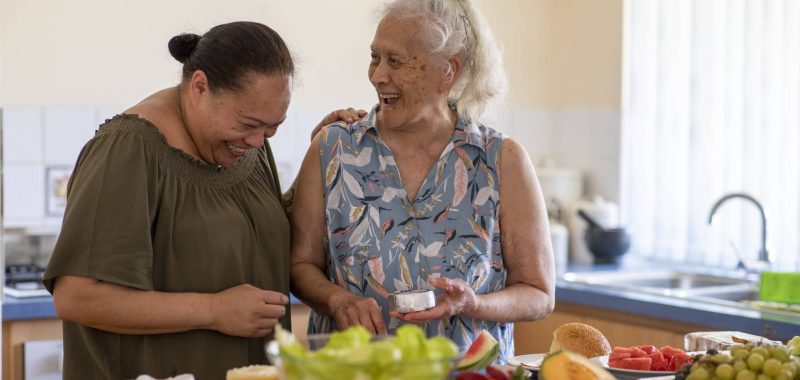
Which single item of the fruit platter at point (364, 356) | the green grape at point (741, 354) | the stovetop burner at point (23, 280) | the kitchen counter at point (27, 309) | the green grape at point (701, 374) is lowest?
the kitchen counter at point (27, 309)

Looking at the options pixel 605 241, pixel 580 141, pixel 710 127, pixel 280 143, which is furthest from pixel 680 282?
pixel 280 143

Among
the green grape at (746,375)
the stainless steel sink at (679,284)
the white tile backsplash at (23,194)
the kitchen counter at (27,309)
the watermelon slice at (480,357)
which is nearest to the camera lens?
the green grape at (746,375)

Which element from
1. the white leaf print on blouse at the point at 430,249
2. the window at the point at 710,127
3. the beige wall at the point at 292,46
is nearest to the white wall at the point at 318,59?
the beige wall at the point at 292,46

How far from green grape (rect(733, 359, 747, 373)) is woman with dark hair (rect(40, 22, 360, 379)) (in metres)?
0.81

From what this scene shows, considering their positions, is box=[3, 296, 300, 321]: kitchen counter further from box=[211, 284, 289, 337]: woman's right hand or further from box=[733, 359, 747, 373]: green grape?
box=[733, 359, 747, 373]: green grape

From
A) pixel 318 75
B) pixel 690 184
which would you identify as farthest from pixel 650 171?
pixel 318 75

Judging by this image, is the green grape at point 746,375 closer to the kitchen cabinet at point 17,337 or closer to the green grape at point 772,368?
the green grape at point 772,368

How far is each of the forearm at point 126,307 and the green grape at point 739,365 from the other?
913 millimetres

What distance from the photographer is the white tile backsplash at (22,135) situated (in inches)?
143

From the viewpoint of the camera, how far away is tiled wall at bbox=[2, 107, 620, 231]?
12.0 ft

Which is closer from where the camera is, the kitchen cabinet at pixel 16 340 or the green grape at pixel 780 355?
the green grape at pixel 780 355

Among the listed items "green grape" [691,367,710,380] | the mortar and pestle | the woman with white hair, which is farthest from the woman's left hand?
the mortar and pestle

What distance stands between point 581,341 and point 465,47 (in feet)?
2.56

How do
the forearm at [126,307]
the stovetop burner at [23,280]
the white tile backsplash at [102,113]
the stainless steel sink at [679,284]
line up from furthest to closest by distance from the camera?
the white tile backsplash at [102,113] → the stainless steel sink at [679,284] → the stovetop burner at [23,280] → the forearm at [126,307]
